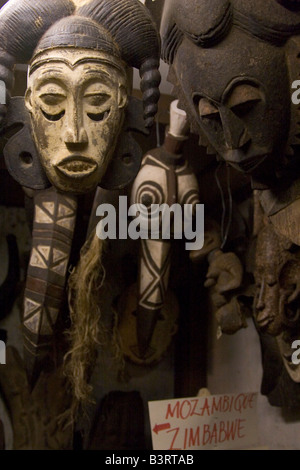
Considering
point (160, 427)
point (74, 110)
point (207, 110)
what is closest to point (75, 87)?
point (74, 110)

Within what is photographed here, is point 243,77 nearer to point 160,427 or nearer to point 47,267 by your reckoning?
point 47,267

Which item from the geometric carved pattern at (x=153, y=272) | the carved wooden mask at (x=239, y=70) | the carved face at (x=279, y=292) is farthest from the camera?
the geometric carved pattern at (x=153, y=272)

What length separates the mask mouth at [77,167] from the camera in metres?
0.61

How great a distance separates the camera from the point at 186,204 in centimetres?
97

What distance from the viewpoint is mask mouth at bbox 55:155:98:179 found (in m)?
0.61

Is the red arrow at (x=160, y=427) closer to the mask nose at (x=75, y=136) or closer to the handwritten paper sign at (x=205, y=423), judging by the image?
the handwritten paper sign at (x=205, y=423)

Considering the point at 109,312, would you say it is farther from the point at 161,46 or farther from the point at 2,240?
the point at 161,46

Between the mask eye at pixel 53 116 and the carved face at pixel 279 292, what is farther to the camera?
the carved face at pixel 279 292

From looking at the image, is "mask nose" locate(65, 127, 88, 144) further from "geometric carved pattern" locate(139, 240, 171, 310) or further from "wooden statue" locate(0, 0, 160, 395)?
"geometric carved pattern" locate(139, 240, 171, 310)

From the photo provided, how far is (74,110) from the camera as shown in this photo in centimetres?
60

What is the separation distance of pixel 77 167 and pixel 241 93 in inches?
8.4

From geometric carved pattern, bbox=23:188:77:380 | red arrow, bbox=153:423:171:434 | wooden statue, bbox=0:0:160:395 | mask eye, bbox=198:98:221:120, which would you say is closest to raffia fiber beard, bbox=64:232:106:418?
geometric carved pattern, bbox=23:188:77:380

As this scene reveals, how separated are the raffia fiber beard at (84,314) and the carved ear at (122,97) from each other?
36 centimetres

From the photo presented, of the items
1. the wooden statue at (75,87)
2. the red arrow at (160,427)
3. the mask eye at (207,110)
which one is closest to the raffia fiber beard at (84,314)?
the red arrow at (160,427)
